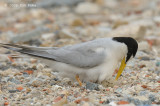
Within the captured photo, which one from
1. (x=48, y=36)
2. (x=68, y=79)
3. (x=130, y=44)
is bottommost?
(x=48, y=36)

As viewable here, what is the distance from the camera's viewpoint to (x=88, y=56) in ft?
14.6

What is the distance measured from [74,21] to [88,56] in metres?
5.17

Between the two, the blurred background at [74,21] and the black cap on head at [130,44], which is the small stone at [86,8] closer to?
the blurred background at [74,21]

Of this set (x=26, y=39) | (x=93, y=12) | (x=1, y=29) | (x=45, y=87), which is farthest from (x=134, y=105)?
(x=93, y=12)

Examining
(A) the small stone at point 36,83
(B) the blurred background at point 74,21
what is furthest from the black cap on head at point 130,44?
(B) the blurred background at point 74,21

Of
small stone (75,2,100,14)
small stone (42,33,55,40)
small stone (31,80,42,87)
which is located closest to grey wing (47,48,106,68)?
small stone (31,80,42,87)

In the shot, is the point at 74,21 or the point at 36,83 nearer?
the point at 36,83

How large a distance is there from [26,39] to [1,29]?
223 centimetres

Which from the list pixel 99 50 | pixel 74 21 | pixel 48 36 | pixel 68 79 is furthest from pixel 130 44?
pixel 74 21

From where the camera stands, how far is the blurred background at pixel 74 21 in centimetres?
754

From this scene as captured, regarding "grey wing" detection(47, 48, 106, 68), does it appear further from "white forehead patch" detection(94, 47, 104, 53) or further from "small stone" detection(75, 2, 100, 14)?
"small stone" detection(75, 2, 100, 14)

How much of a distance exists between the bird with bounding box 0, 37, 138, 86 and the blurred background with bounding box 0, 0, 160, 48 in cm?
233

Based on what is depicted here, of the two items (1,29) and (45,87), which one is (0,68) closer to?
(45,87)

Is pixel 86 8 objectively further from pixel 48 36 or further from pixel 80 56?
pixel 80 56
